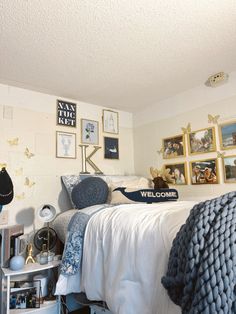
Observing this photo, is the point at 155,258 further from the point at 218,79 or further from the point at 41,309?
the point at 218,79

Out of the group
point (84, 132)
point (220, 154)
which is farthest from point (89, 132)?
point (220, 154)

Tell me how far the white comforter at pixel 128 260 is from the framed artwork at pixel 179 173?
1.25 m

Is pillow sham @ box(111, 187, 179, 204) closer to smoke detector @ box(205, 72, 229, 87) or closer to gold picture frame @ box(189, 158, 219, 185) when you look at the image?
gold picture frame @ box(189, 158, 219, 185)

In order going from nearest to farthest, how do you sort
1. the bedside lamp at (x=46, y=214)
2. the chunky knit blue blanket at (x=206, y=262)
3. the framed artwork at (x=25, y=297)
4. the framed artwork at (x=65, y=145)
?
the chunky knit blue blanket at (x=206, y=262) → the framed artwork at (x=25, y=297) → the bedside lamp at (x=46, y=214) → the framed artwork at (x=65, y=145)

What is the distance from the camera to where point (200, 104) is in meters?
2.58

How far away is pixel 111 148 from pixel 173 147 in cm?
81

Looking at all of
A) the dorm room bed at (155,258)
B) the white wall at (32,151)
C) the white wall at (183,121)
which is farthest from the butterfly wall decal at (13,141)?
the white wall at (183,121)

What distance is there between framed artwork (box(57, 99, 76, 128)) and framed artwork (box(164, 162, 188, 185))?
1.29 meters

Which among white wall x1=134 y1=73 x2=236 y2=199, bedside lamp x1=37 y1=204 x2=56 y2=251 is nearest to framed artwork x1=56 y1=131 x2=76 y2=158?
bedside lamp x1=37 y1=204 x2=56 y2=251

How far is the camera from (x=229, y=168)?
2.29m

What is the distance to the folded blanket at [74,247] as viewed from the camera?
64.5 inches

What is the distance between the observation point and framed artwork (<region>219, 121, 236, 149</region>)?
89.8 inches

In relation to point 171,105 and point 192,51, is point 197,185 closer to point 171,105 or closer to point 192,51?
point 171,105

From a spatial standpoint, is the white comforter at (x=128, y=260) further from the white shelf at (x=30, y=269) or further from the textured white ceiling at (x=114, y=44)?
the textured white ceiling at (x=114, y=44)
